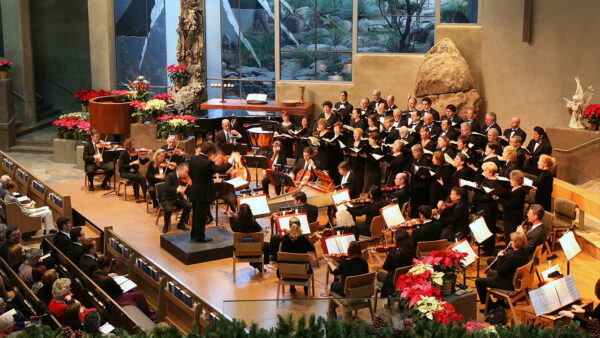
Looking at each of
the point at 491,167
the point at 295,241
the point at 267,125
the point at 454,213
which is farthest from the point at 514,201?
the point at 267,125

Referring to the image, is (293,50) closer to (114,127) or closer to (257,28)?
(257,28)

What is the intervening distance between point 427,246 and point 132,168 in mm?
6583

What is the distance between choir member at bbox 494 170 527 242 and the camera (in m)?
9.78

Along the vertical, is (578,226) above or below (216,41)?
below

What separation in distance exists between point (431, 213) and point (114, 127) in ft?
28.6

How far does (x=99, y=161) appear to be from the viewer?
13789mm

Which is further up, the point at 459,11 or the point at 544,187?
the point at 459,11

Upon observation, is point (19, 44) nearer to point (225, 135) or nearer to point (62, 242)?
point (225, 135)

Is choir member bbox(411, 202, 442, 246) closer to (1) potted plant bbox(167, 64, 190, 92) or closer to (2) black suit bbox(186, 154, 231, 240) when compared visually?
(2) black suit bbox(186, 154, 231, 240)

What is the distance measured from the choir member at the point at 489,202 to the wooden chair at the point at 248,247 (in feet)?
10.1

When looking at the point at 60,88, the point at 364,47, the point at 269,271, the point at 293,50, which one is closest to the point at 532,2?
the point at 364,47

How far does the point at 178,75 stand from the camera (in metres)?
18.1

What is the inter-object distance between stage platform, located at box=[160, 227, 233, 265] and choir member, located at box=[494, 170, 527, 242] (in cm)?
388

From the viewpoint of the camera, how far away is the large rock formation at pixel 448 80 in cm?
1535
